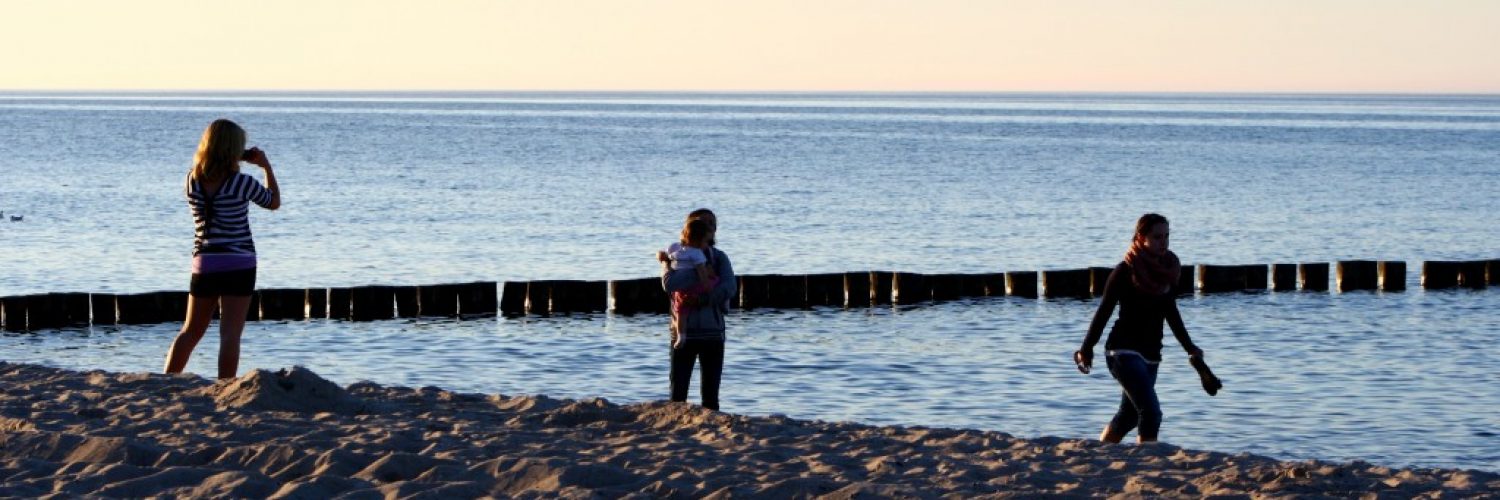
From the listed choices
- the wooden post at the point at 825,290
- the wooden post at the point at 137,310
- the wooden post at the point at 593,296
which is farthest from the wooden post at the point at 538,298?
the wooden post at the point at 137,310

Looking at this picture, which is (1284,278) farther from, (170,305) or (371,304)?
(170,305)

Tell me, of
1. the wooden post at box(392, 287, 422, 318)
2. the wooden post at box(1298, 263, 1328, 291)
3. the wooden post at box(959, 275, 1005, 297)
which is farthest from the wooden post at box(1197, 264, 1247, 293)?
the wooden post at box(392, 287, 422, 318)

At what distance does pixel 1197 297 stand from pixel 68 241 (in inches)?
792

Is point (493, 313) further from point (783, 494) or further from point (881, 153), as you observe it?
point (881, 153)

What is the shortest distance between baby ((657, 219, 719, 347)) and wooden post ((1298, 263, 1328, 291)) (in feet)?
55.2

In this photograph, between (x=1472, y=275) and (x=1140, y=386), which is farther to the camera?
(x=1472, y=275)

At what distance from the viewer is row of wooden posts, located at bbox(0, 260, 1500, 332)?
822 inches

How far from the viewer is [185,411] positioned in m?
11.4

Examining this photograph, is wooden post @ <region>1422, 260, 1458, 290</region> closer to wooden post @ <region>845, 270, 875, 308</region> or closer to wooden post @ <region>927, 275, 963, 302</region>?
wooden post @ <region>927, 275, 963, 302</region>

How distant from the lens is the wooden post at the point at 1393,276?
87.2 ft

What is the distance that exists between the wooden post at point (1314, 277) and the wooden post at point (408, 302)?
11.7 m

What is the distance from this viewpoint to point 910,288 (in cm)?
2448

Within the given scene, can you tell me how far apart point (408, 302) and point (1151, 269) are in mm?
13055

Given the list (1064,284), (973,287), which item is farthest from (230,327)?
(1064,284)
